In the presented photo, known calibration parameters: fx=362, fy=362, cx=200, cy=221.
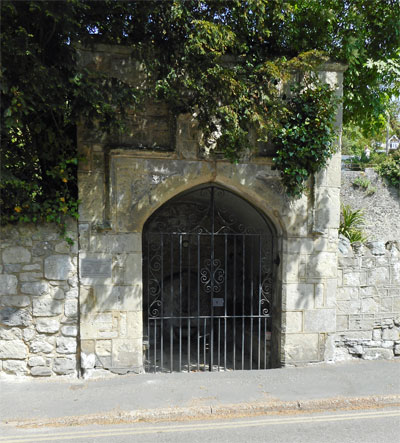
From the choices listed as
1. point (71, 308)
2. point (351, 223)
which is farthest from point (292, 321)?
point (351, 223)

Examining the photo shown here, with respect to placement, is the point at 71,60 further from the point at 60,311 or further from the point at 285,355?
the point at 285,355

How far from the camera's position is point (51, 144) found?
471 cm

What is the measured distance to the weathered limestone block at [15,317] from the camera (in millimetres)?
4684

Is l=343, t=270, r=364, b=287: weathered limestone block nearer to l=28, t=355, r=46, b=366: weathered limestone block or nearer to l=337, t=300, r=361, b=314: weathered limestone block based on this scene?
l=337, t=300, r=361, b=314: weathered limestone block

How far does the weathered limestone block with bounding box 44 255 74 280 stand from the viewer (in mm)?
4762

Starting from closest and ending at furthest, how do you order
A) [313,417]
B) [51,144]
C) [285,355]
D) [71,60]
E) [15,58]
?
[15,58] < [313,417] < [71,60] < [51,144] < [285,355]

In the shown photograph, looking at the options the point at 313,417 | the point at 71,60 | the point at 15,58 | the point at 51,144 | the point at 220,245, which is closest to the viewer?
the point at 15,58

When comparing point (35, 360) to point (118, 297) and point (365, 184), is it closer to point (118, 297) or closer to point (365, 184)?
point (118, 297)

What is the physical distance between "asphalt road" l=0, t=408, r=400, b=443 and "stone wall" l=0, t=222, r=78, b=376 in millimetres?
1182

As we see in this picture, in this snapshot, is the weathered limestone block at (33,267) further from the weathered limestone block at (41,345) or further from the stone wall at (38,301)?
the weathered limestone block at (41,345)

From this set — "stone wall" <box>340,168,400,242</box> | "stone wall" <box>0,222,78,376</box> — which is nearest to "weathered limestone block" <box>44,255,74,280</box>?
"stone wall" <box>0,222,78,376</box>

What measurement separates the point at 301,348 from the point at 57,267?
12.1 ft

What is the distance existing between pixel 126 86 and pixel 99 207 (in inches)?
63.1

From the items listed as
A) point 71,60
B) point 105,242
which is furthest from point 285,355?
point 71,60
